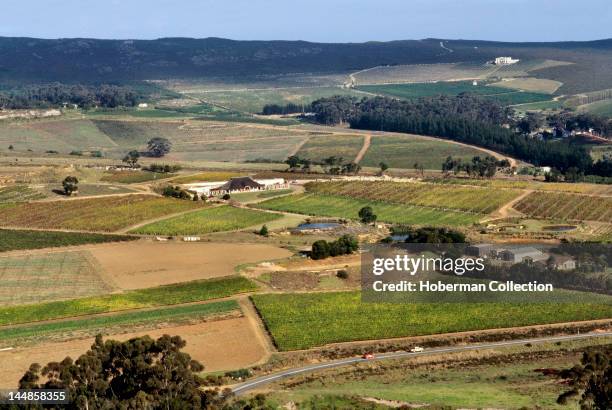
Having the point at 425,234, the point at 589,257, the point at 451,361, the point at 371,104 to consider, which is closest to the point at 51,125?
the point at 371,104

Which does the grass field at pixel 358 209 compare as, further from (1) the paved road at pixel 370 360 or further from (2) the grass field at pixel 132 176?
(1) the paved road at pixel 370 360

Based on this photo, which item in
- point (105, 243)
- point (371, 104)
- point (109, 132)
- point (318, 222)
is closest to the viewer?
point (105, 243)

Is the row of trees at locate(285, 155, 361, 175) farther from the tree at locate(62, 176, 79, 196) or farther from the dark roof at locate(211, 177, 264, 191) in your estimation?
the tree at locate(62, 176, 79, 196)

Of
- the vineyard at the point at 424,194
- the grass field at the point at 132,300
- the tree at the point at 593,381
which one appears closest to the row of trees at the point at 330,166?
the vineyard at the point at 424,194

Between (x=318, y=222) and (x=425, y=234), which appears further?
(x=318, y=222)

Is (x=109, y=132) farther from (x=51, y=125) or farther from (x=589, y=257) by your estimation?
(x=589, y=257)

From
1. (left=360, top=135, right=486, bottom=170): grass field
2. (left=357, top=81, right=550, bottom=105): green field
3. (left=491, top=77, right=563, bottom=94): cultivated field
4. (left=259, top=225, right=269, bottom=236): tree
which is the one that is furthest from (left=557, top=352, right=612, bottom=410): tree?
(left=491, top=77, right=563, bottom=94): cultivated field
